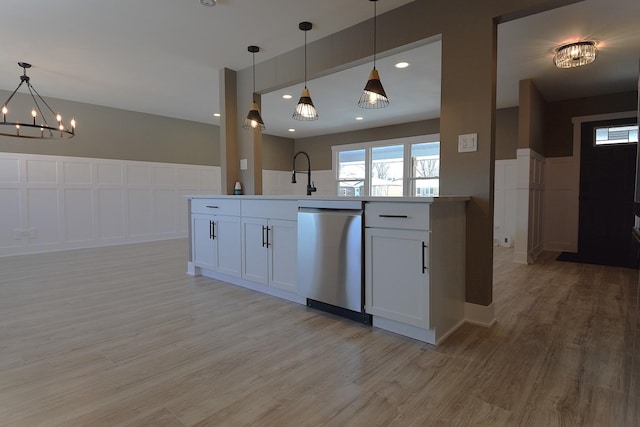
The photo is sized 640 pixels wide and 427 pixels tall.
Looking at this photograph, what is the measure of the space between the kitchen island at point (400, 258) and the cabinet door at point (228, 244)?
38 centimetres

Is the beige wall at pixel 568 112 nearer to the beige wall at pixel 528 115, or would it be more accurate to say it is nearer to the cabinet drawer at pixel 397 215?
the beige wall at pixel 528 115

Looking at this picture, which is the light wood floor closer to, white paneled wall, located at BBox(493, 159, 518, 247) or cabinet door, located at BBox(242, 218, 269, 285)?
cabinet door, located at BBox(242, 218, 269, 285)

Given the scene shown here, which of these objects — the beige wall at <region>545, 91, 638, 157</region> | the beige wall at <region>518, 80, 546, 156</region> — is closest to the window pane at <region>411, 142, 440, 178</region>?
the beige wall at <region>545, 91, 638, 157</region>

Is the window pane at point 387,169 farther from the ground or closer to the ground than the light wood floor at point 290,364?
farther from the ground

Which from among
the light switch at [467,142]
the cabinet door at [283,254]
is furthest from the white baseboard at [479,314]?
the cabinet door at [283,254]

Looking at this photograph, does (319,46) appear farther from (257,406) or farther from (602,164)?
(602,164)

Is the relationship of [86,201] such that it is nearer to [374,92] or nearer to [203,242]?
[203,242]

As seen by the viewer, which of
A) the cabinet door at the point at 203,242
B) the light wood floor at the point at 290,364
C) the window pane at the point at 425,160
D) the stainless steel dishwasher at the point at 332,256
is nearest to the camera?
the light wood floor at the point at 290,364

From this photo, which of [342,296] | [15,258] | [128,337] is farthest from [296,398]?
[15,258]

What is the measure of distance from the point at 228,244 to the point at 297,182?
19.0 ft

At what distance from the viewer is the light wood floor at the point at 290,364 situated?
4.68 ft

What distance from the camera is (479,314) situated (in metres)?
2.41

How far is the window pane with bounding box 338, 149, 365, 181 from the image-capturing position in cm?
805

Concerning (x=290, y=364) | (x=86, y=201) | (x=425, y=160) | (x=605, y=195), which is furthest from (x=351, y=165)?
(x=290, y=364)
